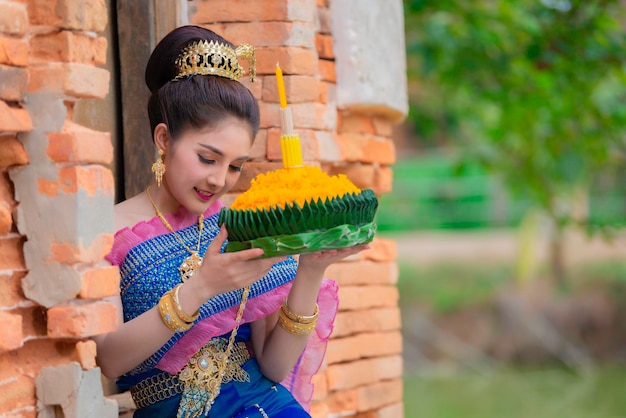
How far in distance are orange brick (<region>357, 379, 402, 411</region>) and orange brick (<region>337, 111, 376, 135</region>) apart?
94 cm

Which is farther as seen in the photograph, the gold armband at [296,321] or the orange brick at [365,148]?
the orange brick at [365,148]

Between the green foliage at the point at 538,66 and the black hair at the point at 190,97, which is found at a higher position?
the green foliage at the point at 538,66

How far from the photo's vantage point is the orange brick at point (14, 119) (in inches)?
91.7

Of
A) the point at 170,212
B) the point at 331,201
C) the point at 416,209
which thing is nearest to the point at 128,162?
the point at 170,212

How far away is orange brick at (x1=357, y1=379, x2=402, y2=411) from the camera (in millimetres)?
3979

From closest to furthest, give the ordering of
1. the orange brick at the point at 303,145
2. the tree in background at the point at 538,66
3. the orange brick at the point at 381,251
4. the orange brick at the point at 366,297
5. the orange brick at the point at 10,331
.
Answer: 1. the orange brick at the point at 10,331
2. the orange brick at the point at 303,145
3. the orange brick at the point at 366,297
4. the orange brick at the point at 381,251
5. the tree in background at the point at 538,66

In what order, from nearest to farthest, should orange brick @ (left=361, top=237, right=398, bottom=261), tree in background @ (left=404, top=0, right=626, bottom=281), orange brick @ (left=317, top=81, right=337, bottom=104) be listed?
orange brick @ (left=317, top=81, right=337, bottom=104) → orange brick @ (left=361, top=237, right=398, bottom=261) → tree in background @ (left=404, top=0, right=626, bottom=281)

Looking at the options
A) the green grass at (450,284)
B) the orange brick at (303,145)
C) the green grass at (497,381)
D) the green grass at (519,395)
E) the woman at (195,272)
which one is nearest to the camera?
the woman at (195,272)

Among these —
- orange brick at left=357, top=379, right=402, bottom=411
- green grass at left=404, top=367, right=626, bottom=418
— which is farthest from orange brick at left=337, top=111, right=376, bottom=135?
green grass at left=404, top=367, right=626, bottom=418

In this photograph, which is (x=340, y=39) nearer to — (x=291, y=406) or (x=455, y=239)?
(x=291, y=406)

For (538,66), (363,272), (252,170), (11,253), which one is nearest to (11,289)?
(11,253)

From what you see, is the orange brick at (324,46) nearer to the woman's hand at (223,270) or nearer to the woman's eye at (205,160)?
the woman's eye at (205,160)

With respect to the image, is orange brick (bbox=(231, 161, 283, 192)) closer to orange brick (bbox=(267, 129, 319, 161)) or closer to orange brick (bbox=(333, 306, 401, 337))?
orange brick (bbox=(267, 129, 319, 161))

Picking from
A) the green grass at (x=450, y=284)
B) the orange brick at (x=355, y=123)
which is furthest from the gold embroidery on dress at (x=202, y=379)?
the green grass at (x=450, y=284)
